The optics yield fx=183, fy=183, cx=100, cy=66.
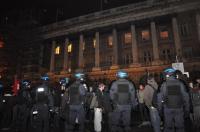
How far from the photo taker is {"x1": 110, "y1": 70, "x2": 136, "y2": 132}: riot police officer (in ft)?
22.2

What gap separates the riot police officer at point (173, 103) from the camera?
594 centimetres

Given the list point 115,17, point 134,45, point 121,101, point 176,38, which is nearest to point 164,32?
point 176,38

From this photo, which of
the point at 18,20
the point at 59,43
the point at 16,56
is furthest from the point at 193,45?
the point at 18,20

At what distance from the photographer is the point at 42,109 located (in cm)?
771

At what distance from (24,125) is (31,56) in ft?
121

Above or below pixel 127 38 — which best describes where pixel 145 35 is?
above

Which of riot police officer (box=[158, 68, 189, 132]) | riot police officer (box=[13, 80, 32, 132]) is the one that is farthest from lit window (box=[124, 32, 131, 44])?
riot police officer (box=[158, 68, 189, 132])

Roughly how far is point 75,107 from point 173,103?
11.7ft

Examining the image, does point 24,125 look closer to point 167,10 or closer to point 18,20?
point 167,10

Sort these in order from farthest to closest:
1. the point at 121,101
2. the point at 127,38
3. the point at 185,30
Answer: the point at 127,38, the point at 185,30, the point at 121,101

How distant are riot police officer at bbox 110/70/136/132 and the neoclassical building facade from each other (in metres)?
25.1

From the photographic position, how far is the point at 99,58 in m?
39.8

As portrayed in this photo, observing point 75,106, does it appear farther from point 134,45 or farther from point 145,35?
point 145,35

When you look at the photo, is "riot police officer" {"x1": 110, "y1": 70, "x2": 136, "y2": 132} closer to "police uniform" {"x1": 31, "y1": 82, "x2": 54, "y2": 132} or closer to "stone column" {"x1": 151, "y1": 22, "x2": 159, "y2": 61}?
"police uniform" {"x1": 31, "y1": 82, "x2": 54, "y2": 132}
